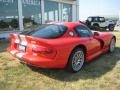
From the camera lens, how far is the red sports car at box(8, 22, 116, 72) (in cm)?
505

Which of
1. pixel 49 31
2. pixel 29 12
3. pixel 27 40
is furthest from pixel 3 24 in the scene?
pixel 27 40

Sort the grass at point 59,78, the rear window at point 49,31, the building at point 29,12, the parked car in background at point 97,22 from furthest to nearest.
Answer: the parked car in background at point 97,22
the building at point 29,12
the rear window at point 49,31
the grass at point 59,78

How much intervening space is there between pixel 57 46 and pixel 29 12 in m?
9.79

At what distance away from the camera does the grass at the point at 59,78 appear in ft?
15.8

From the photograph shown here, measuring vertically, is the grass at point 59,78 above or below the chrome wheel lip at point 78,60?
below

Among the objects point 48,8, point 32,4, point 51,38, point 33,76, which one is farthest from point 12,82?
point 48,8

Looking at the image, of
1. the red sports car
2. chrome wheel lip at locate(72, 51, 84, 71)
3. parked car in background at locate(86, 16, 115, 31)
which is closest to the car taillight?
the red sports car

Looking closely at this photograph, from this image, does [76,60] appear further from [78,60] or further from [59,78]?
[59,78]

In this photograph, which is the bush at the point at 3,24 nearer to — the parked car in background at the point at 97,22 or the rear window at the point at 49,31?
the rear window at the point at 49,31

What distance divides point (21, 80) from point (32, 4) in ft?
33.3

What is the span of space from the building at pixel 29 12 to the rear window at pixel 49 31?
23.1 ft

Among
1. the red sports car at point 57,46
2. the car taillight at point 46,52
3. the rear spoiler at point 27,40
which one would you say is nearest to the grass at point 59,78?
the red sports car at point 57,46

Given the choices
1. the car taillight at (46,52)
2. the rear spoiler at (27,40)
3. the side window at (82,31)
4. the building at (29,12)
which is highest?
the building at (29,12)

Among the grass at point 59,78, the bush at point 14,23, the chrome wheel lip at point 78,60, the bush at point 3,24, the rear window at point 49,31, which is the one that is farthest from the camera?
the bush at point 14,23
